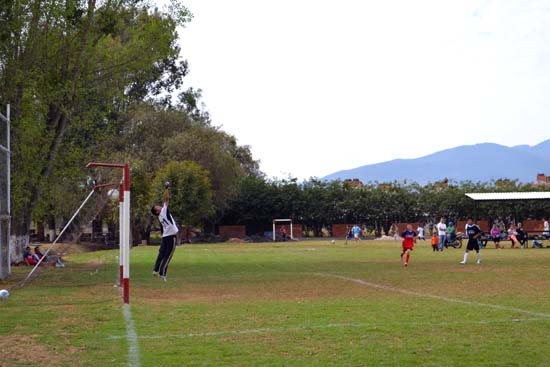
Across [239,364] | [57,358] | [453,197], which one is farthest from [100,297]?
[453,197]

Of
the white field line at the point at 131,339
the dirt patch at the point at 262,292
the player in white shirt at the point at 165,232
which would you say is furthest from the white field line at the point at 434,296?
the white field line at the point at 131,339

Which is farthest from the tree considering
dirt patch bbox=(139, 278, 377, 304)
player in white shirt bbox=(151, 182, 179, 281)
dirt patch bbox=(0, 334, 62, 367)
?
dirt patch bbox=(0, 334, 62, 367)

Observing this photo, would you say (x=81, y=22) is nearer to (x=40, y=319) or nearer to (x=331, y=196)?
(x=40, y=319)

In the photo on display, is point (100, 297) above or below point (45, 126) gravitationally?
below

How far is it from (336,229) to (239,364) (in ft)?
237

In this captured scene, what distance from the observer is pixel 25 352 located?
965cm

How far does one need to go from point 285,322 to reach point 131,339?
8.72 ft

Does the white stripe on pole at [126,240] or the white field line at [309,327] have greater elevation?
the white stripe on pole at [126,240]

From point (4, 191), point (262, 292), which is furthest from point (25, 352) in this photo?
point (4, 191)

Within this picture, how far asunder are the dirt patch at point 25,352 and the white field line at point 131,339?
2.73 feet

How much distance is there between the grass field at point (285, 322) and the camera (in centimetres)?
917

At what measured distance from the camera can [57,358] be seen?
9.23 metres

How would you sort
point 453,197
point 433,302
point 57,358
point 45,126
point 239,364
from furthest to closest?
point 453,197
point 45,126
point 433,302
point 57,358
point 239,364

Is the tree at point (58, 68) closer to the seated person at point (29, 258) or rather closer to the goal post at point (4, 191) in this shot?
the seated person at point (29, 258)
